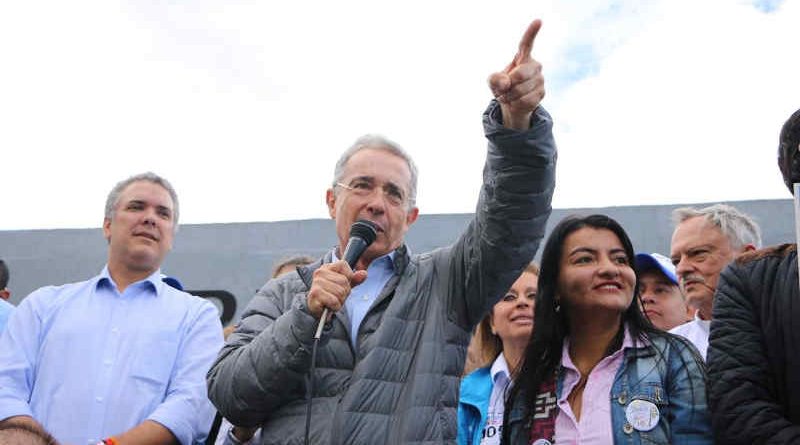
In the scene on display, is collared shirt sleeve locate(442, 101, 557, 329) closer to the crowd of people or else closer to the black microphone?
the crowd of people

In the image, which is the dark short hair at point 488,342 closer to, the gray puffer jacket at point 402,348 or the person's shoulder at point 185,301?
the person's shoulder at point 185,301

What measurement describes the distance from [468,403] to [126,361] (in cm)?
134

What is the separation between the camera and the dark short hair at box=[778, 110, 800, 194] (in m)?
2.29

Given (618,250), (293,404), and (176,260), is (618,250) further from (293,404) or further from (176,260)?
(176,260)

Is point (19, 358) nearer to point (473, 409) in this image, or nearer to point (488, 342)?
point (473, 409)

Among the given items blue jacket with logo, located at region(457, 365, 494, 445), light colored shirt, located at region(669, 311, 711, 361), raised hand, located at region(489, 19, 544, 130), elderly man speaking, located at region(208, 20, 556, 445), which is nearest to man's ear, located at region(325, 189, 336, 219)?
elderly man speaking, located at region(208, 20, 556, 445)

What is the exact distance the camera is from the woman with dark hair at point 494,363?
3254 mm

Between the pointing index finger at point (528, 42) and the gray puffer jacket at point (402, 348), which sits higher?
the pointing index finger at point (528, 42)

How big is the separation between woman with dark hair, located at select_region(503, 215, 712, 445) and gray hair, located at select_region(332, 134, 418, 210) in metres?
0.70

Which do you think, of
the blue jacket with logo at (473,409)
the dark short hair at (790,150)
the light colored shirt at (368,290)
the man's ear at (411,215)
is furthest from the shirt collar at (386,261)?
the dark short hair at (790,150)

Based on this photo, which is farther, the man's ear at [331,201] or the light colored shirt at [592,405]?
the man's ear at [331,201]

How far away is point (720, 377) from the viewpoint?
2307 millimetres

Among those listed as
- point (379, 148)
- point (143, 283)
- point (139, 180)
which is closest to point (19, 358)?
point (143, 283)

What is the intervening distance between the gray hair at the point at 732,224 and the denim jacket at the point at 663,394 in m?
1.40
